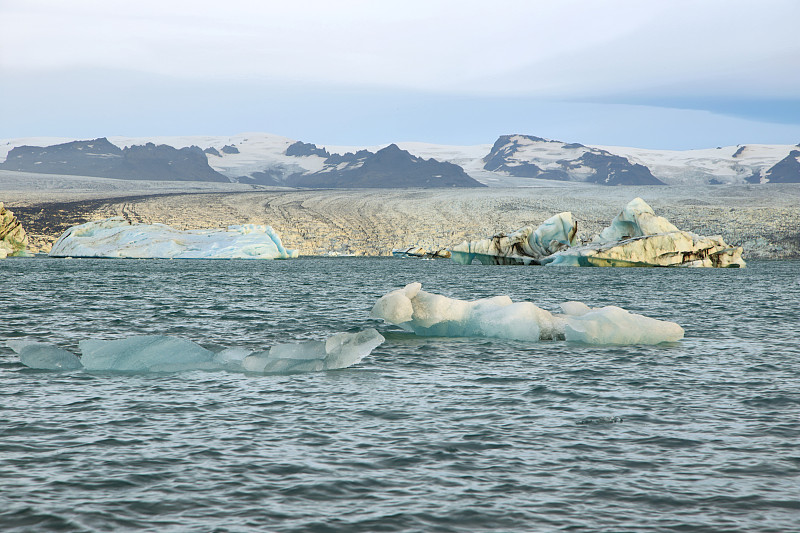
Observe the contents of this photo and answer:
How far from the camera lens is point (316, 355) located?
11.5 metres

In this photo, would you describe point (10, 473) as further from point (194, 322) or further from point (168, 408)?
point (194, 322)

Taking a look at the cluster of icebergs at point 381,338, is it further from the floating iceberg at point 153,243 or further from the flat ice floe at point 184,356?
the floating iceberg at point 153,243

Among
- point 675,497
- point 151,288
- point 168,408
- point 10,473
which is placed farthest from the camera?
point 151,288

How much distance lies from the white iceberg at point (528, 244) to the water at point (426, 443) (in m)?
38.6

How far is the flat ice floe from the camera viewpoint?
11086mm

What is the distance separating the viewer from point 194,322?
18250 millimetres

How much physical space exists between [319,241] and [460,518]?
84.3 m

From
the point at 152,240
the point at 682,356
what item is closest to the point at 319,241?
the point at 152,240

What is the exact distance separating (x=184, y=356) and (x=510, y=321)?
245 inches

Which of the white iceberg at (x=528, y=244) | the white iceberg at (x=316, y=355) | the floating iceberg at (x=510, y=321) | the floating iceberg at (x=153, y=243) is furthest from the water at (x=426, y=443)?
the floating iceberg at (x=153, y=243)

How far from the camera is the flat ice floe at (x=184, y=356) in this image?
436 inches

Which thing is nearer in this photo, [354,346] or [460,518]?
[460,518]

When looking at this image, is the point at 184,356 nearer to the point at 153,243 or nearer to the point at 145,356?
the point at 145,356

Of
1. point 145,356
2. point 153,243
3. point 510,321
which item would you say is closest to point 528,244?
point 153,243
